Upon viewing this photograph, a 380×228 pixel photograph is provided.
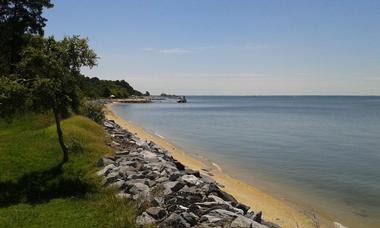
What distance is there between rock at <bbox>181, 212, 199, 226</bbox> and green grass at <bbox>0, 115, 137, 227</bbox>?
167cm

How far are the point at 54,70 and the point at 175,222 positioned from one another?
1034cm

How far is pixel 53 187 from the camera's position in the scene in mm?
17844

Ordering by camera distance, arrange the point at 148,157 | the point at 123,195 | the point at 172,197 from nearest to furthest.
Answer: the point at 172,197 < the point at 123,195 < the point at 148,157

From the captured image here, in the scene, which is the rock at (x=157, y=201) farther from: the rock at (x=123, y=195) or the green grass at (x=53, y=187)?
the rock at (x=123, y=195)

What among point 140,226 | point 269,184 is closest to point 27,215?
point 140,226

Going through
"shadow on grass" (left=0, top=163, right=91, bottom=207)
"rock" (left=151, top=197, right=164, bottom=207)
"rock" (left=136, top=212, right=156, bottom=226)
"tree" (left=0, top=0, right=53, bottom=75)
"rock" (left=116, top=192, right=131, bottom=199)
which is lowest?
"shadow on grass" (left=0, top=163, right=91, bottom=207)

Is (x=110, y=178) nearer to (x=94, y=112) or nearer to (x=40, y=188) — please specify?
(x=40, y=188)

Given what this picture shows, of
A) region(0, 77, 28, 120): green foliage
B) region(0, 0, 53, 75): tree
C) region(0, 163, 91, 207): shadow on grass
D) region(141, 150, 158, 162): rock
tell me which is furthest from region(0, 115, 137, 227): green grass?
region(0, 0, 53, 75): tree

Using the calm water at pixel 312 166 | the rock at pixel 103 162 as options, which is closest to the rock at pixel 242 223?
the calm water at pixel 312 166

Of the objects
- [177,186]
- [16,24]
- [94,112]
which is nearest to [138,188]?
[177,186]

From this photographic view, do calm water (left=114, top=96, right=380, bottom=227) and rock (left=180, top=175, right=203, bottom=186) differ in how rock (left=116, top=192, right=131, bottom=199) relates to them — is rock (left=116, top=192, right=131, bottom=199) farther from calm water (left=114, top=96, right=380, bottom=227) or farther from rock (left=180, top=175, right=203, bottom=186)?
calm water (left=114, top=96, right=380, bottom=227)

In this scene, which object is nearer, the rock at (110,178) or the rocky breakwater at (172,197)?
the rocky breakwater at (172,197)

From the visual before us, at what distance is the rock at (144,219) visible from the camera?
492 inches

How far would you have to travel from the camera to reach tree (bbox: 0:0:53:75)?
149ft
